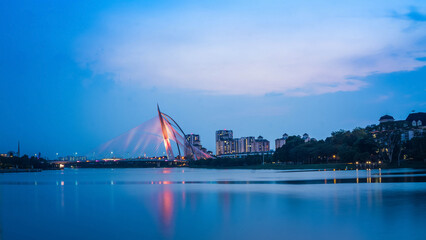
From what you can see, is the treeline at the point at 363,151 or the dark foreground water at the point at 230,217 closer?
the dark foreground water at the point at 230,217

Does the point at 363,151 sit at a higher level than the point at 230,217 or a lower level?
higher

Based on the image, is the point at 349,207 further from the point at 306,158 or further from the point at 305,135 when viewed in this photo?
the point at 305,135

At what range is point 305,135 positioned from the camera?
198625 millimetres

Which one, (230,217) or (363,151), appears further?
(363,151)

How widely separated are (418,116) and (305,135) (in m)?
98.8

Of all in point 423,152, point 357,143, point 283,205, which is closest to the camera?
point 283,205

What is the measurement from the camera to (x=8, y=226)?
→ 51.5ft

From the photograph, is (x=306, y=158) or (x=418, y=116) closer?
(x=306, y=158)

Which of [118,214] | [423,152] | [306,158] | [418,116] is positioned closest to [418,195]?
[118,214]

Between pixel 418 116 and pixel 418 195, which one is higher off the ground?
pixel 418 116

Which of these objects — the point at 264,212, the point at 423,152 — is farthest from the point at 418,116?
the point at 264,212

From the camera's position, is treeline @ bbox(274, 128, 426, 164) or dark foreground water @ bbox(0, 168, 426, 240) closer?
dark foreground water @ bbox(0, 168, 426, 240)

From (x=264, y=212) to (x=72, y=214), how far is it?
7.68 metres

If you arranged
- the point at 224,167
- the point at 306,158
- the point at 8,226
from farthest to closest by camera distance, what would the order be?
the point at 224,167
the point at 306,158
the point at 8,226
